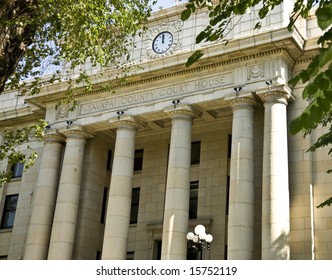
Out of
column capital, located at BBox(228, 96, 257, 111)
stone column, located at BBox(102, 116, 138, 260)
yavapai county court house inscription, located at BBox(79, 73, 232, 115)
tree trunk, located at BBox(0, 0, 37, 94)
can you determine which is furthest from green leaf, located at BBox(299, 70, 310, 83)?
stone column, located at BBox(102, 116, 138, 260)

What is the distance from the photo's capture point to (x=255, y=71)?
82.6 feet

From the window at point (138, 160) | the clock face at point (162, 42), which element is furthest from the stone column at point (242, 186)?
the window at point (138, 160)

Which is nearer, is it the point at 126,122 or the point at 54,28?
the point at 54,28

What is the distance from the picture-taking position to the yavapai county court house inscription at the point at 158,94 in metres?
26.2

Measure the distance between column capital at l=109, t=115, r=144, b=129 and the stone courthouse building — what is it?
0.19ft

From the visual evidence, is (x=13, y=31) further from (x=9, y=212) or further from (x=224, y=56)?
(x=9, y=212)

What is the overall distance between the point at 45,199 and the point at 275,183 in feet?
44.4

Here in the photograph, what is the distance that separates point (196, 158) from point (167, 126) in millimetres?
2664

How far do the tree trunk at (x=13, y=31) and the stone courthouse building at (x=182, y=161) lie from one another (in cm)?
882

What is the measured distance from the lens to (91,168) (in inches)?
1209

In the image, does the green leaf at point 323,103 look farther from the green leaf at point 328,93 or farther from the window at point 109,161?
the window at point 109,161

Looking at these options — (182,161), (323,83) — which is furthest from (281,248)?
(323,83)

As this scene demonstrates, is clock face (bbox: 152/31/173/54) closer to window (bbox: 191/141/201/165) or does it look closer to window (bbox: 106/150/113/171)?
window (bbox: 191/141/201/165)

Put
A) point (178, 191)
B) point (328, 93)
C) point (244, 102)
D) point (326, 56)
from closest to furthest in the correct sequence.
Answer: point (326, 56)
point (328, 93)
point (178, 191)
point (244, 102)
